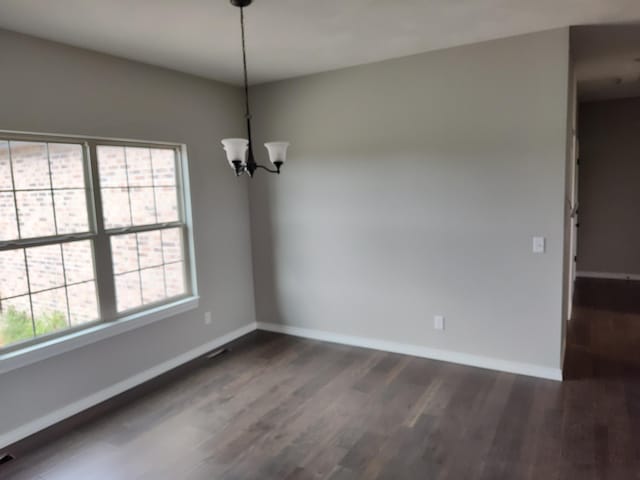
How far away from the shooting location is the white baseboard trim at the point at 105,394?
290 centimetres

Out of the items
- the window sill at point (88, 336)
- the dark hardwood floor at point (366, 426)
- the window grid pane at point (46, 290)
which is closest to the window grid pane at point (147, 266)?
the window sill at point (88, 336)

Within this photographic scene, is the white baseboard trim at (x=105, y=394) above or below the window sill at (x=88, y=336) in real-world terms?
below

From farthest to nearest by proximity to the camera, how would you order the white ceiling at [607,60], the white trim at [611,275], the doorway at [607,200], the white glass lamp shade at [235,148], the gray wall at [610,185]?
Result: the white trim at [611,275] < the gray wall at [610,185] < the doorway at [607,200] < the white ceiling at [607,60] < the white glass lamp shade at [235,148]

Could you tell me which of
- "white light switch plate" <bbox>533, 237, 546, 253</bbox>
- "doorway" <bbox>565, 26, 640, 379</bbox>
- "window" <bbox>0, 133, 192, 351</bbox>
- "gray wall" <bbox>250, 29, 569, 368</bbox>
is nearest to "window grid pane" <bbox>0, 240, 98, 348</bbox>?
"window" <bbox>0, 133, 192, 351</bbox>

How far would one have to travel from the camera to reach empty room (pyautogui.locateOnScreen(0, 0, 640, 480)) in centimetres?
271

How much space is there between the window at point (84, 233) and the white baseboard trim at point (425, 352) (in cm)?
129

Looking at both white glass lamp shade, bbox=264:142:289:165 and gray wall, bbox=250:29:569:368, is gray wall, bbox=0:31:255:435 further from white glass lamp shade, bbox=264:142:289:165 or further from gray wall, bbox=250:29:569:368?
white glass lamp shade, bbox=264:142:289:165

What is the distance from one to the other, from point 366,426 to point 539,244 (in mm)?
1958

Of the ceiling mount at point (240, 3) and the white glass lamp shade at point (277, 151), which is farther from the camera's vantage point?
the white glass lamp shade at point (277, 151)

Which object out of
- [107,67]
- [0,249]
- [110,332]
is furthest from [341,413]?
[107,67]

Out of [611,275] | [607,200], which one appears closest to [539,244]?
[607,200]

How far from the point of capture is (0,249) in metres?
2.84

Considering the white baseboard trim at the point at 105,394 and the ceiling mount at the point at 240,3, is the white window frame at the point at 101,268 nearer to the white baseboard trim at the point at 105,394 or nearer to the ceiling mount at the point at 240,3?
the white baseboard trim at the point at 105,394

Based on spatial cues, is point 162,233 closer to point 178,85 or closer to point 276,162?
point 178,85
